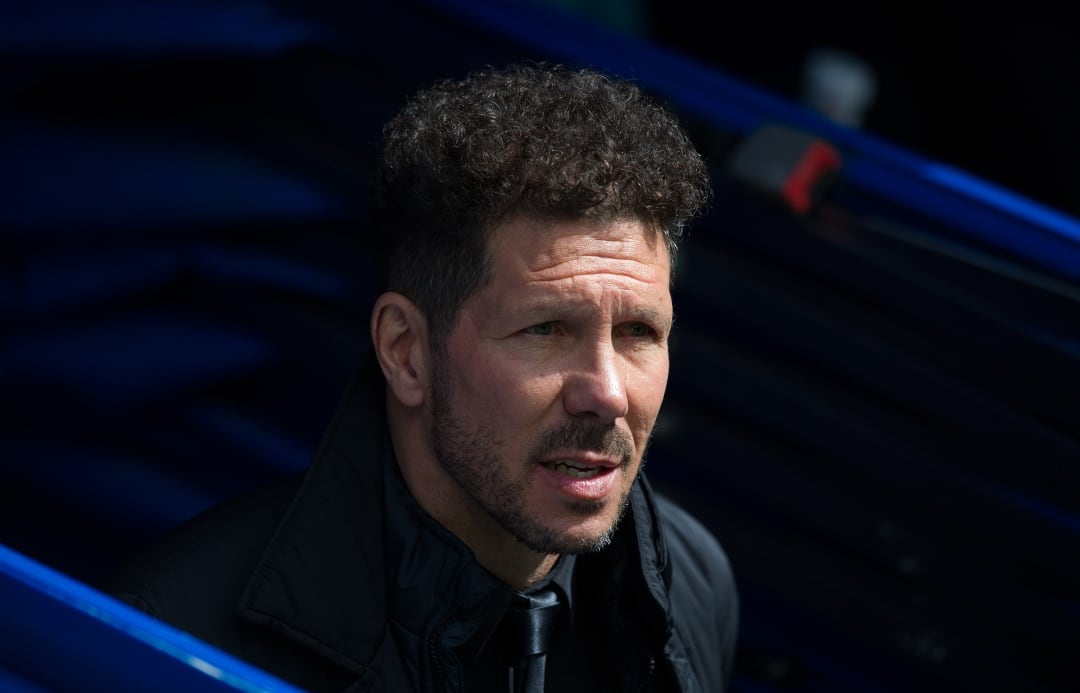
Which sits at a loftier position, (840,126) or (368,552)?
(840,126)

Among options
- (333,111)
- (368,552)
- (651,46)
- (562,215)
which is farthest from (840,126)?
(368,552)

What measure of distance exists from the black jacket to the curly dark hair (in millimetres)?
194

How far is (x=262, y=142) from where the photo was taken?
2.32 meters

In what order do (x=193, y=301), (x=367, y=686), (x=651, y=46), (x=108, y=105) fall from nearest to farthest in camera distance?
(x=367, y=686)
(x=108, y=105)
(x=193, y=301)
(x=651, y=46)

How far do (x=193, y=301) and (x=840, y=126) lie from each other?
4.36 feet

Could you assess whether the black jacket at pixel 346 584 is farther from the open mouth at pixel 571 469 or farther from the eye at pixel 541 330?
the eye at pixel 541 330

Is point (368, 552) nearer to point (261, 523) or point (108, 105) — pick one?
point (261, 523)

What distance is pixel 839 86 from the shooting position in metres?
3.49

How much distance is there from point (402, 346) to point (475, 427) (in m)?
0.15

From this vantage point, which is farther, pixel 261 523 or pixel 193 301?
pixel 193 301

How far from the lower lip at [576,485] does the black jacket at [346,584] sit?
13 centimetres

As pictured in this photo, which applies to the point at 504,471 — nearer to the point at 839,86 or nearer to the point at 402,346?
the point at 402,346

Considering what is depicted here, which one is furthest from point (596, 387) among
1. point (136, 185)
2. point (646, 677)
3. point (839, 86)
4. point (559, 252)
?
point (839, 86)

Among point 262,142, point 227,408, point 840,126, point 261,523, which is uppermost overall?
point 840,126
